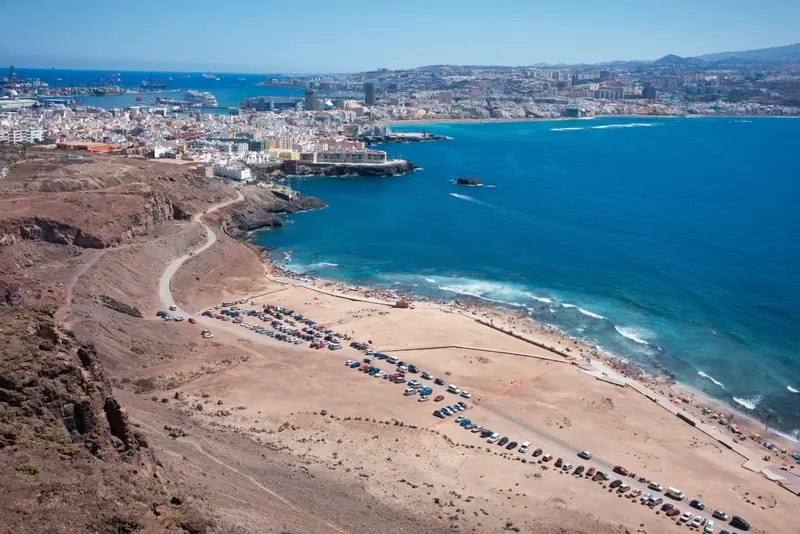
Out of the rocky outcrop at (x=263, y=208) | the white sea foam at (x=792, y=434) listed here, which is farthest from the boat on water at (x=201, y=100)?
the white sea foam at (x=792, y=434)

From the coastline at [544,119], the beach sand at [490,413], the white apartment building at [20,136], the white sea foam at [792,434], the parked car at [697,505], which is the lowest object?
the white sea foam at [792,434]

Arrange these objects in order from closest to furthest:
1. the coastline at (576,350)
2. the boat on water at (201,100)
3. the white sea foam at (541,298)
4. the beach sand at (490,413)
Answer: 1. the beach sand at (490,413)
2. the coastline at (576,350)
3. the white sea foam at (541,298)
4. the boat on water at (201,100)

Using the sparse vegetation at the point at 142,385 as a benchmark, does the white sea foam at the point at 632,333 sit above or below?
below

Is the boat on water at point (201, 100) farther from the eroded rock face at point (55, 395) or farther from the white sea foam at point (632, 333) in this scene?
the eroded rock face at point (55, 395)

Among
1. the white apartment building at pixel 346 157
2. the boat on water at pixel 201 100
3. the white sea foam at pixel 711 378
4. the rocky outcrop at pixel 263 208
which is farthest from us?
the boat on water at pixel 201 100

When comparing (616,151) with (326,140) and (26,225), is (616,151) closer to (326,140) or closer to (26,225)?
(326,140)

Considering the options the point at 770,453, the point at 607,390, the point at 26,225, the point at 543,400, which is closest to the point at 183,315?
the point at 26,225

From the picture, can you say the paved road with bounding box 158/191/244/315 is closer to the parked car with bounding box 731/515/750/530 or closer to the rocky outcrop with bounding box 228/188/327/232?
the rocky outcrop with bounding box 228/188/327/232

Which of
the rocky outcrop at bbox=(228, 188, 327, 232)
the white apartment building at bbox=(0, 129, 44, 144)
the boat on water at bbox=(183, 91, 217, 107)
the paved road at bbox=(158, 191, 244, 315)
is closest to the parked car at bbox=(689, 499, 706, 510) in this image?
the paved road at bbox=(158, 191, 244, 315)

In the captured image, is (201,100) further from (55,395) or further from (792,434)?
(55,395)
